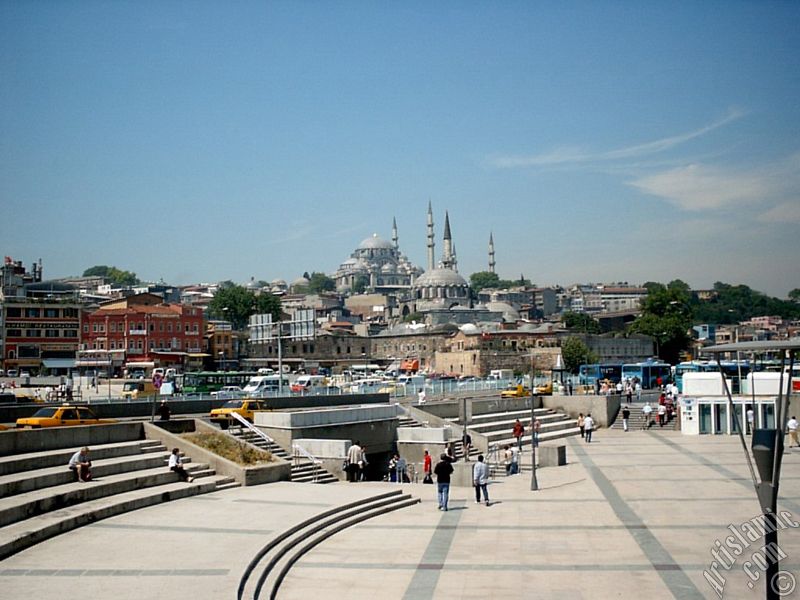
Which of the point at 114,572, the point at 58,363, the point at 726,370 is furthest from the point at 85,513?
the point at 58,363

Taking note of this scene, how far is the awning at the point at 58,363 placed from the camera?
219ft

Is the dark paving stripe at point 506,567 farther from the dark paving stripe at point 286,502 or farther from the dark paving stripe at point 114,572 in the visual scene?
the dark paving stripe at point 286,502

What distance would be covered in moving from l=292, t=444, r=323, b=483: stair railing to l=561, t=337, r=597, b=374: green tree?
82.4m

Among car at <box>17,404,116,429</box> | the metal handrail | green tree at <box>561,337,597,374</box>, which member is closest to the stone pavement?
the metal handrail

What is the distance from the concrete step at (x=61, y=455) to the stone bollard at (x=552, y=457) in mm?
12297

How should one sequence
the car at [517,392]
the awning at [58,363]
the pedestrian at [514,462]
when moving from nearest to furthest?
the pedestrian at [514,462], the car at [517,392], the awning at [58,363]

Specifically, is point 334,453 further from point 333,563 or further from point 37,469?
point 333,563

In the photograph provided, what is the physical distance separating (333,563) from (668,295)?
100 metres

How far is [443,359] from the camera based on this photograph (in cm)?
12512

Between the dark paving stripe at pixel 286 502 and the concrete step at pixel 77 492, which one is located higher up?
the concrete step at pixel 77 492

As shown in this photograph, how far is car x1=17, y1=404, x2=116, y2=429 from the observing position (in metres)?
24.5

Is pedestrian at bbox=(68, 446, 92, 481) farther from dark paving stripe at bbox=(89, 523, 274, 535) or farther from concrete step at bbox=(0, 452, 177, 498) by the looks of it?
dark paving stripe at bbox=(89, 523, 274, 535)

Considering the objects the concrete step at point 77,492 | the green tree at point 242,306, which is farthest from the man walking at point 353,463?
the green tree at point 242,306

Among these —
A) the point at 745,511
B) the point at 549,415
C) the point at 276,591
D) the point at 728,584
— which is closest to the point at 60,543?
the point at 276,591
